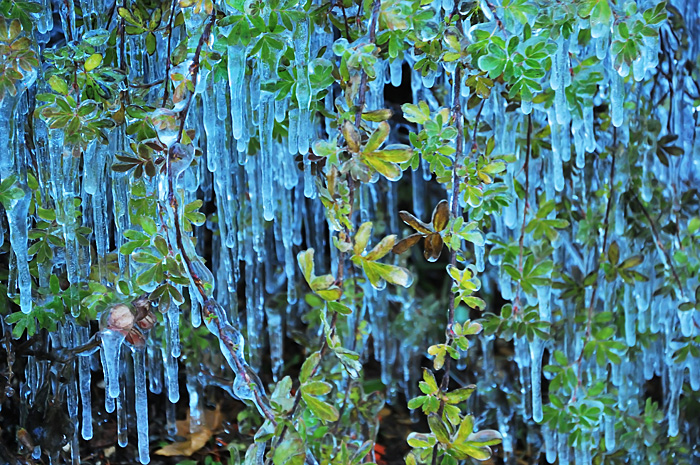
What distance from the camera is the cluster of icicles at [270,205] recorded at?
3.91ft

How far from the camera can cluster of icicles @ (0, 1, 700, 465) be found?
46.9 inches

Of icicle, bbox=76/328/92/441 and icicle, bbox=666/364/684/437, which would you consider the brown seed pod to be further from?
icicle, bbox=666/364/684/437

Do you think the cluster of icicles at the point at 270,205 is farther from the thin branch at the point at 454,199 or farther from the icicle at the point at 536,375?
the thin branch at the point at 454,199

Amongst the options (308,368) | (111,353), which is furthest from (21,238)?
(308,368)

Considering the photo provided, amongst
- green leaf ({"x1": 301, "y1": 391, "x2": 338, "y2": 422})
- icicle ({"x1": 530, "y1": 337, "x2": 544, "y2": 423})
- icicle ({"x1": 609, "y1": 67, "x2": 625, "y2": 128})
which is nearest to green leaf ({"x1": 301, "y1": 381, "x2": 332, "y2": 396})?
green leaf ({"x1": 301, "y1": 391, "x2": 338, "y2": 422})

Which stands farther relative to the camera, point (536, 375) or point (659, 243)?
point (659, 243)

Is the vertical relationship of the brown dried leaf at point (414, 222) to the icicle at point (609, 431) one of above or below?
above

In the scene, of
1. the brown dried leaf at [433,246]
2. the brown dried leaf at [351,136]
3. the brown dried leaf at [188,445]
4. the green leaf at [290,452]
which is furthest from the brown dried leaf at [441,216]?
the brown dried leaf at [188,445]

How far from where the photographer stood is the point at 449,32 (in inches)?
42.2

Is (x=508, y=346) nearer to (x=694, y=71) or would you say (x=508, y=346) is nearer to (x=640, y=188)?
(x=640, y=188)

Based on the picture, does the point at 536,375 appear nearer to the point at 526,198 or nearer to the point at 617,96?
the point at 526,198

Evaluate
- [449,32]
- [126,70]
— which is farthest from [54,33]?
[449,32]

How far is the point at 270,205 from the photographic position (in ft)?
4.05

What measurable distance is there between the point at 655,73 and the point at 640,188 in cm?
25
